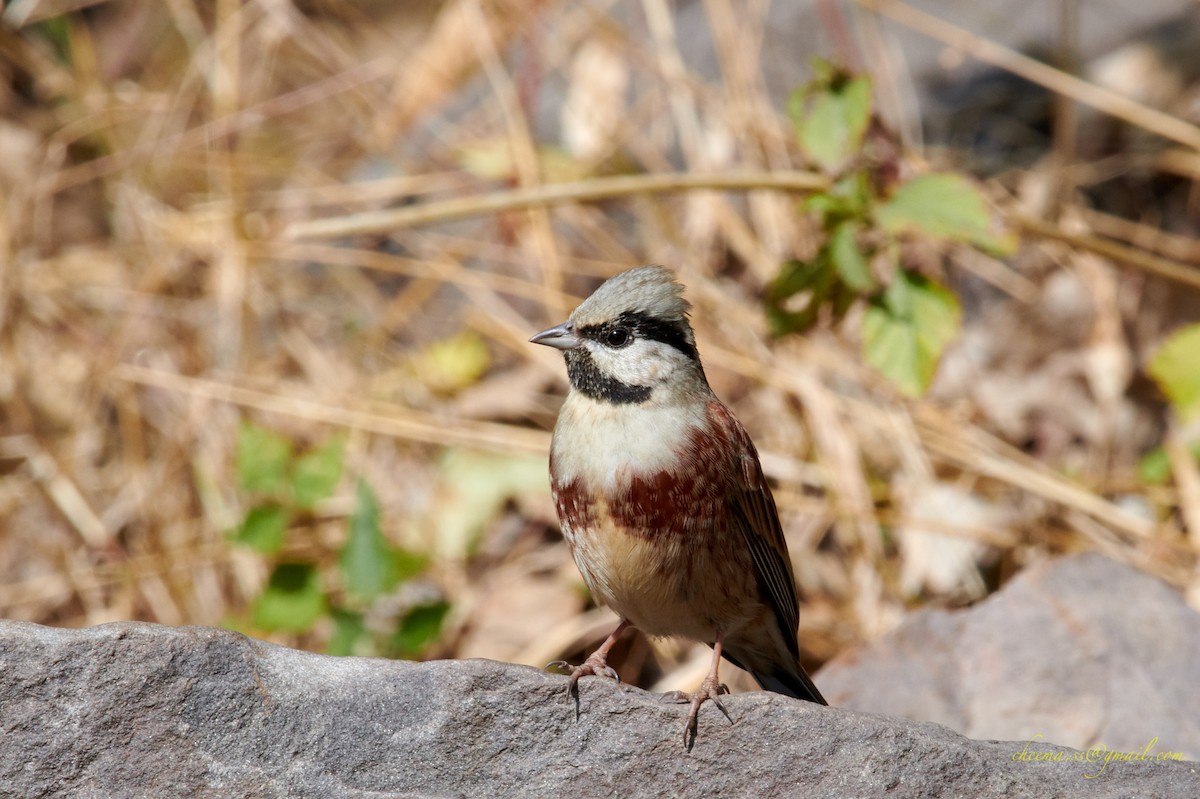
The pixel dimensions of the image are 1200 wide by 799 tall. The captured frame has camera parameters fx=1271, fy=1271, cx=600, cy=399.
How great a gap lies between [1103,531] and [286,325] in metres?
4.58

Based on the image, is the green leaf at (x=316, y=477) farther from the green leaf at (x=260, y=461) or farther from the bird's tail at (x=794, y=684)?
the bird's tail at (x=794, y=684)

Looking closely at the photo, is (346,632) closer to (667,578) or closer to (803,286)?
(667,578)

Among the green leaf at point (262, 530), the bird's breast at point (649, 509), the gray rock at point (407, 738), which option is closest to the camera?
the gray rock at point (407, 738)

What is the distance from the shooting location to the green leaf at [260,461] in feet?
17.3

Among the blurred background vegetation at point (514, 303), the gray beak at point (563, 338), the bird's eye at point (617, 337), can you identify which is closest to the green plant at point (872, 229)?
the blurred background vegetation at point (514, 303)

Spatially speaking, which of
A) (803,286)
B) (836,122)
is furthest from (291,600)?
(836,122)

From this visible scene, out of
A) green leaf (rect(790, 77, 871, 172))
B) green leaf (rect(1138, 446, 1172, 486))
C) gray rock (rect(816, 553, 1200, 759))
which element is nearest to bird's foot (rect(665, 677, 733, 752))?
gray rock (rect(816, 553, 1200, 759))

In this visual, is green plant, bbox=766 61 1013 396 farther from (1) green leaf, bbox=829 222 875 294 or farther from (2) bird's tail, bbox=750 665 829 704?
(2) bird's tail, bbox=750 665 829 704

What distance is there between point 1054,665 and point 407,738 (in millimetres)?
2368

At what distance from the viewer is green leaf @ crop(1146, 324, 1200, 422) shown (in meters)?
4.91

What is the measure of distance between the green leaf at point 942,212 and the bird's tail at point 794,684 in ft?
5.04

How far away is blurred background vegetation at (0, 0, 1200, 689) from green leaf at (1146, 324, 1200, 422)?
0.02 m

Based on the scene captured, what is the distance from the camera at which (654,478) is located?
3.69 metres

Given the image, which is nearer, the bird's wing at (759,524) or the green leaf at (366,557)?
the bird's wing at (759,524)
